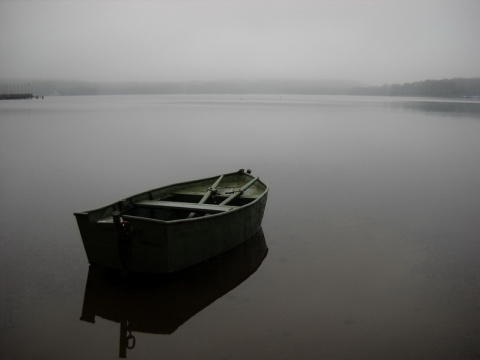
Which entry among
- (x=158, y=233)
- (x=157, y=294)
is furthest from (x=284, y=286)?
(x=158, y=233)

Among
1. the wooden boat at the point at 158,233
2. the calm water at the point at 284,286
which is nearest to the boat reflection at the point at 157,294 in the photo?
the calm water at the point at 284,286

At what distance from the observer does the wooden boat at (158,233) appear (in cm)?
829

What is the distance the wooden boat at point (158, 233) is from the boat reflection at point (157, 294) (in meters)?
0.48

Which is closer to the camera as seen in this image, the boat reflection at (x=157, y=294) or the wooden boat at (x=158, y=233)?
the boat reflection at (x=157, y=294)

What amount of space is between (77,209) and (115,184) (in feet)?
15.7

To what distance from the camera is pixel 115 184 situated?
19891mm

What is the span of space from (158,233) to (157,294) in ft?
4.60

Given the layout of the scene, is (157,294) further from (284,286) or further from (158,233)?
(284,286)

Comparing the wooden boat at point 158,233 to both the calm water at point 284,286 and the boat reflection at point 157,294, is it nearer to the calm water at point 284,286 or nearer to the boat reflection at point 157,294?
the boat reflection at point 157,294

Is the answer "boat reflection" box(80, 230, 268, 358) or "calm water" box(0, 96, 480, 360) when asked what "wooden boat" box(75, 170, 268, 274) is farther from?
"calm water" box(0, 96, 480, 360)

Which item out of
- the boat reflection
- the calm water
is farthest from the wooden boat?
the calm water

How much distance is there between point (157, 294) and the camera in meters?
8.64

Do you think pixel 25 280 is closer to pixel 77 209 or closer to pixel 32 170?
pixel 77 209

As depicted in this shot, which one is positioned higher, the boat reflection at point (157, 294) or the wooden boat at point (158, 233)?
the wooden boat at point (158, 233)
